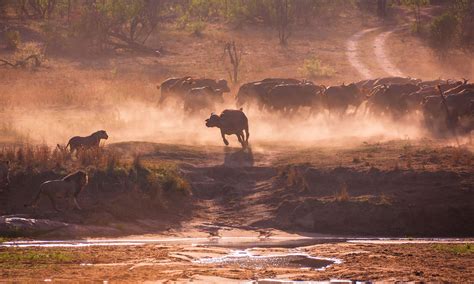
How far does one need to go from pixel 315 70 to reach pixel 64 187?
32037 mm

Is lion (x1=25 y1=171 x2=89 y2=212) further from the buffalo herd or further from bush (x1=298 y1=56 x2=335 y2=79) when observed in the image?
bush (x1=298 y1=56 x2=335 y2=79)

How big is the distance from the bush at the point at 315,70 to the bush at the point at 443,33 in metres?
10.4

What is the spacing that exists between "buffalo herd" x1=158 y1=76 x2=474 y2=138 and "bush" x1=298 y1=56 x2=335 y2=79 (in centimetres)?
1074

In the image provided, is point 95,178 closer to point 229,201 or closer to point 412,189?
point 229,201

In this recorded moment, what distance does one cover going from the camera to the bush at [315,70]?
52.8 meters

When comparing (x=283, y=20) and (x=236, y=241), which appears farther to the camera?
(x=283, y=20)

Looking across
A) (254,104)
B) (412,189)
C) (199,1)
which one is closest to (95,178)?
(412,189)

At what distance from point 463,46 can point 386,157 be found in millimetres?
39648

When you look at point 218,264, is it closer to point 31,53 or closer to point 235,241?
point 235,241

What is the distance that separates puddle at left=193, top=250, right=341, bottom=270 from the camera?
18141 mm

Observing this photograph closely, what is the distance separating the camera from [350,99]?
37.4 meters

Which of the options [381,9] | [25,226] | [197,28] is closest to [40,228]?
[25,226]

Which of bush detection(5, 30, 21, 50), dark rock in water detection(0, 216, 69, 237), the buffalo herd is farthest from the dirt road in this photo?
dark rock in water detection(0, 216, 69, 237)

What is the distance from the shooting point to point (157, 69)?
53.7 meters
